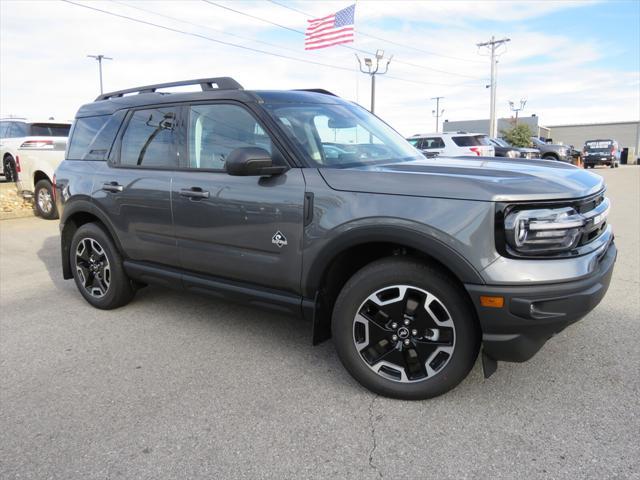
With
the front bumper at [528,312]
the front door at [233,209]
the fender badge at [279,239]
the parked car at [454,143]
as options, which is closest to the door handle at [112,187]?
the front door at [233,209]

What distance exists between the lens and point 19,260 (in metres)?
6.83

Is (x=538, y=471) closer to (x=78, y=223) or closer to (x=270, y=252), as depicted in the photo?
(x=270, y=252)

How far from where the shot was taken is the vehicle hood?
8.38ft

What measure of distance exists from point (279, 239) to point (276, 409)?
3.32 feet

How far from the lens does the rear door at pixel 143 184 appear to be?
3.90 metres

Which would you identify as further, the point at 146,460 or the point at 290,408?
the point at 290,408

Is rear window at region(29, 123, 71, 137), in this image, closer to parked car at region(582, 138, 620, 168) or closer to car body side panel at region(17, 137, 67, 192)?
car body side panel at region(17, 137, 67, 192)

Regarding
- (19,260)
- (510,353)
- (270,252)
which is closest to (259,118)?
(270,252)

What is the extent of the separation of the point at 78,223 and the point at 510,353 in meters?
4.06

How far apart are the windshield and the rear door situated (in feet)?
3.30

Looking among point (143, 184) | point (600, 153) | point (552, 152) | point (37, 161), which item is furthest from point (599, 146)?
point (143, 184)

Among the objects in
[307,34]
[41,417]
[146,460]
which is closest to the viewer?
[146,460]

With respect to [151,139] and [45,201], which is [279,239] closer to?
[151,139]

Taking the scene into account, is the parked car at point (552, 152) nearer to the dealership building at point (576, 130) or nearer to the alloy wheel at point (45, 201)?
the alloy wheel at point (45, 201)
